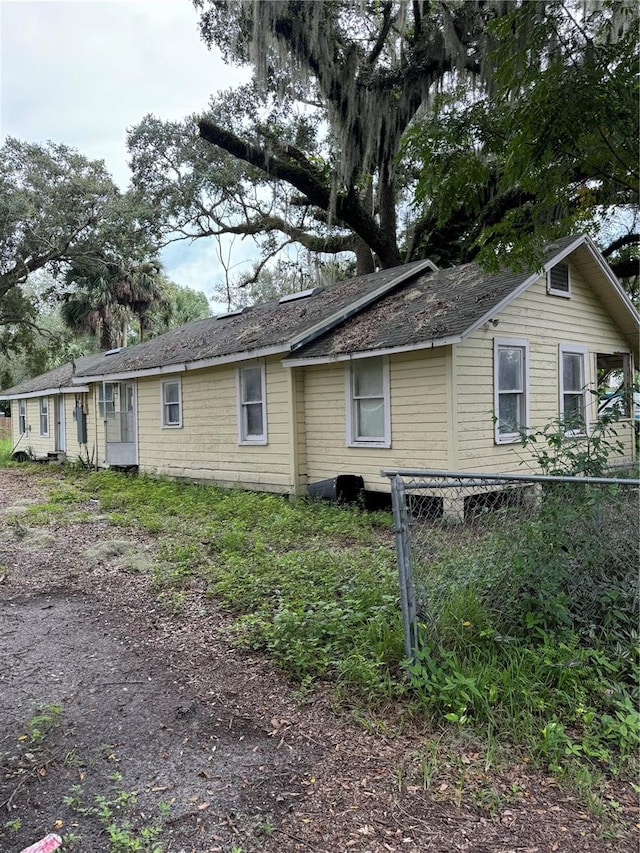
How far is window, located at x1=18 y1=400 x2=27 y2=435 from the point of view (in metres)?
22.0

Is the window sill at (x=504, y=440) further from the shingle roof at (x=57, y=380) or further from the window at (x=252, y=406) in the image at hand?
the shingle roof at (x=57, y=380)

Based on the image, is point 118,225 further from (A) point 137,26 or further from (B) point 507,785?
(B) point 507,785

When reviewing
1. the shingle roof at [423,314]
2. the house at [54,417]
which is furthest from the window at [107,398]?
the shingle roof at [423,314]

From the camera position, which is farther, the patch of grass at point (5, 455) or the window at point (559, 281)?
the patch of grass at point (5, 455)

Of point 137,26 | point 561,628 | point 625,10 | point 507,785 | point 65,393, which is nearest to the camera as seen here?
point 507,785

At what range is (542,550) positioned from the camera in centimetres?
376

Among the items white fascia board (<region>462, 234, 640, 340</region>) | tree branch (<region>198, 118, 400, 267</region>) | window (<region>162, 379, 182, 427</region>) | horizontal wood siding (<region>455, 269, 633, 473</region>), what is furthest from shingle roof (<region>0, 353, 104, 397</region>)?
white fascia board (<region>462, 234, 640, 340</region>)

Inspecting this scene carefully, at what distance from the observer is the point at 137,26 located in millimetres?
7898

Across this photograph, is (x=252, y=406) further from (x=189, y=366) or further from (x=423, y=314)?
(x=423, y=314)

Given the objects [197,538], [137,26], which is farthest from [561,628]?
[137,26]

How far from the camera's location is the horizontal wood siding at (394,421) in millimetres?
8484

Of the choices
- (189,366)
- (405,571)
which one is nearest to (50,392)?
(189,366)

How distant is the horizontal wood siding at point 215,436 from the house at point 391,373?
1.4 inches

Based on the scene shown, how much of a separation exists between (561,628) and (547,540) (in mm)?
560
